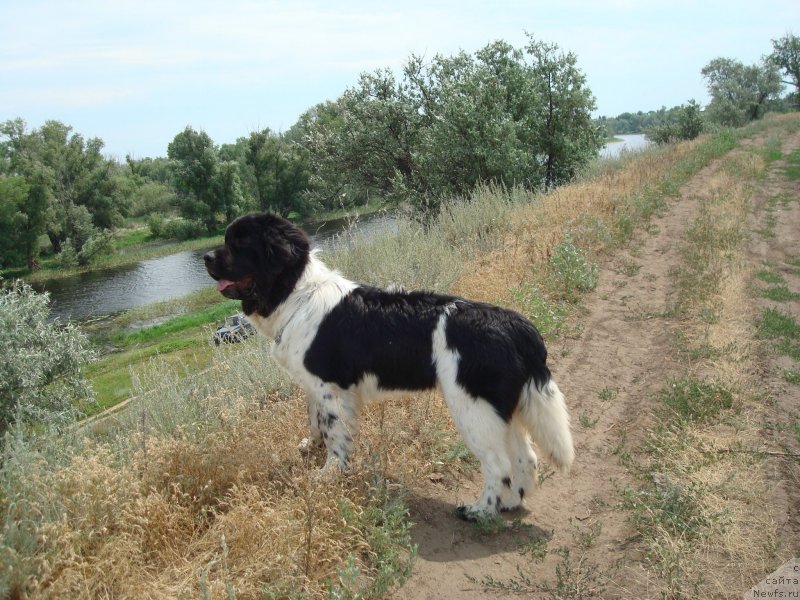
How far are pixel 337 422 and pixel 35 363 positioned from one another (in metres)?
4.05

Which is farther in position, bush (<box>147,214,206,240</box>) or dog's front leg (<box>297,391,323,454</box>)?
bush (<box>147,214,206,240</box>)

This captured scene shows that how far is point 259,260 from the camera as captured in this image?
4.09m

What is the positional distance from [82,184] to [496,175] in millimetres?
41619

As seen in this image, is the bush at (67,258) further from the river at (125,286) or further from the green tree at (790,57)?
the green tree at (790,57)

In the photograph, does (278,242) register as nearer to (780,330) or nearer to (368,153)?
→ (780,330)

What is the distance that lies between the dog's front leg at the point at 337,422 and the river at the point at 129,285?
1922 centimetres

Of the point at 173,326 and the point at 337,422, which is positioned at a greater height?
the point at 337,422

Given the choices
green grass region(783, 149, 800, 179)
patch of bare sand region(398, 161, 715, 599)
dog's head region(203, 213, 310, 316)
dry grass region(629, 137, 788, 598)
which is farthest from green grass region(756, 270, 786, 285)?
green grass region(783, 149, 800, 179)

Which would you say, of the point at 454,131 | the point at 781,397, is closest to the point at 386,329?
the point at 781,397

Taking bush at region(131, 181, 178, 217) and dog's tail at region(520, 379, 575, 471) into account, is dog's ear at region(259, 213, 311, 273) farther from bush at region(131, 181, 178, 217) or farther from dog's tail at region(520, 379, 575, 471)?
bush at region(131, 181, 178, 217)

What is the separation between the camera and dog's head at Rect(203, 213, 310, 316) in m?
4.05

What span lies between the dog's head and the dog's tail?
1.88 meters

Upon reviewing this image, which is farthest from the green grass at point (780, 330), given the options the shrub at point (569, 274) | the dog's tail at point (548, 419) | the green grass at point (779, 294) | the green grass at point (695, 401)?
the dog's tail at point (548, 419)

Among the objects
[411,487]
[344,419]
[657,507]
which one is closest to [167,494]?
[344,419]
